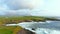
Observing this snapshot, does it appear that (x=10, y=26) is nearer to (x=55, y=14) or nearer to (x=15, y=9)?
(x=15, y=9)

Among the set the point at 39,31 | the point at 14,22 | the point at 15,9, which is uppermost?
the point at 15,9

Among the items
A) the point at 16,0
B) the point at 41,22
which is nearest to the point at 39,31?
the point at 41,22

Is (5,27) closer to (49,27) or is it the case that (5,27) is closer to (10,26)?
(10,26)

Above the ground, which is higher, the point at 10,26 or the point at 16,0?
the point at 16,0

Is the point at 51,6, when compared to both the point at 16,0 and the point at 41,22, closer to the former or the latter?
the point at 41,22

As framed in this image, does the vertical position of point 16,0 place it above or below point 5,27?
above

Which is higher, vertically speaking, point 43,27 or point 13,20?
point 13,20

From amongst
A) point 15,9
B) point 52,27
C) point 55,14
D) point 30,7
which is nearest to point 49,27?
point 52,27

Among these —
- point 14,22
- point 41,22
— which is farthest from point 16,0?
point 41,22
